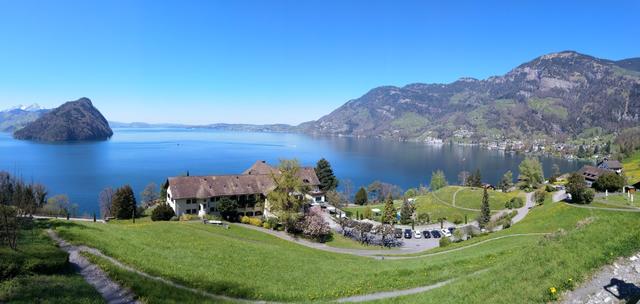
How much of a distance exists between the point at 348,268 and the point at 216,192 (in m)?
39.9

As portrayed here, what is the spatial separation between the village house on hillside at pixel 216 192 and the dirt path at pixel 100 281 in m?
38.2

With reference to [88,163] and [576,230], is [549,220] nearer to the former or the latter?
[576,230]

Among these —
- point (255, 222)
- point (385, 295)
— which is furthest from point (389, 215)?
point (385, 295)

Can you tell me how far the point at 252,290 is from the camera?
60.0ft

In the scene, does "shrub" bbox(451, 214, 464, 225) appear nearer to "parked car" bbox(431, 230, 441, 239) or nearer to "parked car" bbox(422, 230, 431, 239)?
"parked car" bbox(431, 230, 441, 239)

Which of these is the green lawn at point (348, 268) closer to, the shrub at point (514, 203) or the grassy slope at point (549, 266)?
the grassy slope at point (549, 266)

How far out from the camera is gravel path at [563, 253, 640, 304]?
11.0 meters

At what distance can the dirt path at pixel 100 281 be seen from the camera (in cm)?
1495

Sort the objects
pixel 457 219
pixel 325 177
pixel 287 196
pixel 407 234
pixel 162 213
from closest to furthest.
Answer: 1. pixel 287 196
2. pixel 162 213
3. pixel 407 234
4. pixel 457 219
5. pixel 325 177

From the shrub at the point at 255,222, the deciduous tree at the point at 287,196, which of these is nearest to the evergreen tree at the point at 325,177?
the deciduous tree at the point at 287,196

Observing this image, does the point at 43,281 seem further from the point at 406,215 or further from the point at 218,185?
the point at 406,215

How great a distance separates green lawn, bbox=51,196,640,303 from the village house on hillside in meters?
25.9

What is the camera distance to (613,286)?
1153 cm

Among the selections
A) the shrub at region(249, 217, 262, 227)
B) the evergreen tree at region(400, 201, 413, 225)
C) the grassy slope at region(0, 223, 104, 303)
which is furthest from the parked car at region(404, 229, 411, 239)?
the grassy slope at region(0, 223, 104, 303)
